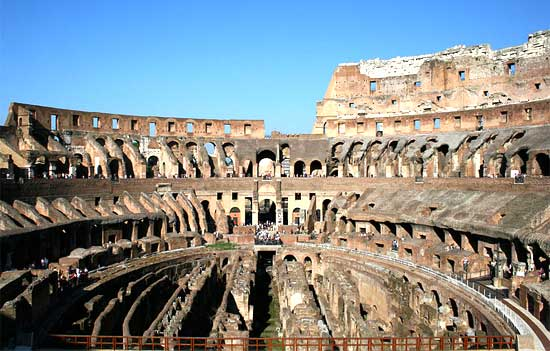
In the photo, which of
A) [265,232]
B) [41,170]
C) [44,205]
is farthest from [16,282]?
[265,232]

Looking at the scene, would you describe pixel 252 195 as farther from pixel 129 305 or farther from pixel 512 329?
pixel 512 329

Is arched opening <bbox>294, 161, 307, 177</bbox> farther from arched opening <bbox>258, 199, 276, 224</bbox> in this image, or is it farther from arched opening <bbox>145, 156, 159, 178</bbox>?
arched opening <bbox>145, 156, 159, 178</bbox>

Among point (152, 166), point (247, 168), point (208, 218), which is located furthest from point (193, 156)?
point (208, 218)

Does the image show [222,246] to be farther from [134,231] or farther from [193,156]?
[193,156]

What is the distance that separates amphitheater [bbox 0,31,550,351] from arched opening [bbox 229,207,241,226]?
0.21m

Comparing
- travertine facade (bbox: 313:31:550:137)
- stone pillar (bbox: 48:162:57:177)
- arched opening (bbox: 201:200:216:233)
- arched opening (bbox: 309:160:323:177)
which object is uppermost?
travertine facade (bbox: 313:31:550:137)

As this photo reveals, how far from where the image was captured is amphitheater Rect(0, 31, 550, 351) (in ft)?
69.2

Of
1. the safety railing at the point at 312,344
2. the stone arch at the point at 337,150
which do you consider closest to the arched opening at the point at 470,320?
the safety railing at the point at 312,344

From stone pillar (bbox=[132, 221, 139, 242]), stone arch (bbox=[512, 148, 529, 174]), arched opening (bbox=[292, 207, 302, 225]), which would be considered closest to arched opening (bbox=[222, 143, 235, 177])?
arched opening (bbox=[292, 207, 302, 225])

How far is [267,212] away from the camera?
2219 inches

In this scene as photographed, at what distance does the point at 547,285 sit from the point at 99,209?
29.0m

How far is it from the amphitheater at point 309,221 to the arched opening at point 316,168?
360 mm

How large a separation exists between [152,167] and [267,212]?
13.2 metres

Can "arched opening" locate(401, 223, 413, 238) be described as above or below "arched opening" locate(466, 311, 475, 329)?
above
